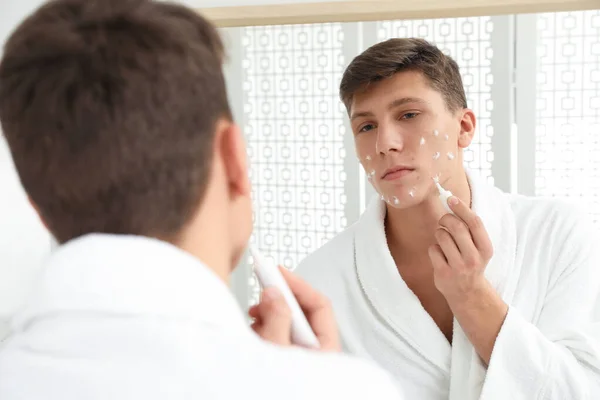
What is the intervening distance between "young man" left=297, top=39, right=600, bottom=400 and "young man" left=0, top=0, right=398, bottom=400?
23.6 inches

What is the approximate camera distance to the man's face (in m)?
1.13

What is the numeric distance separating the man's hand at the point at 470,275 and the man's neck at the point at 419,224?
0.16 metres

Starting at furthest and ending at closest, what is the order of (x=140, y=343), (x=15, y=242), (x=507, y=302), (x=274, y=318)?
1. (x=15, y=242)
2. (x=507, y=302)
3. (x=274, y=318)
4. (x=140, y=343)

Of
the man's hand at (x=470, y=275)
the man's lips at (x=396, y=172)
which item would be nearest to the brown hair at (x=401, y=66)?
the man's lips at (x=396, y=172)

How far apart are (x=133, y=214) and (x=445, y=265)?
26.4 inches

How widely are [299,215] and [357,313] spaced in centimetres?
30

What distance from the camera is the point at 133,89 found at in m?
0.46

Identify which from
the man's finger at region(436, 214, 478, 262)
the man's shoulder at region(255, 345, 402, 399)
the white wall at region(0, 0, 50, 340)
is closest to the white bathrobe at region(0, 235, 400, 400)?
the man's shoulder at region(255, 345, 402, 399)

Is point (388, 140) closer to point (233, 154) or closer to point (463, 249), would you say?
point (463, 249)

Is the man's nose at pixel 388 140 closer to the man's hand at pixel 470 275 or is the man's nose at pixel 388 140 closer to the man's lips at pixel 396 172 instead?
the man's lips at pixel 396 172

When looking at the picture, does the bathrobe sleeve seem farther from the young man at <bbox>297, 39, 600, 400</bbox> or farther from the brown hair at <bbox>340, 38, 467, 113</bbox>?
the brown hair at <bbox>340, 38, 467, 113</bbox>

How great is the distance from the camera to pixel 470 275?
1029 millimetres

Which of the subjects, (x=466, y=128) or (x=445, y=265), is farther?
(x=466, y=128)

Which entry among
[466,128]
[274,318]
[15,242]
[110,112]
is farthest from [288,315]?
[15,242]
